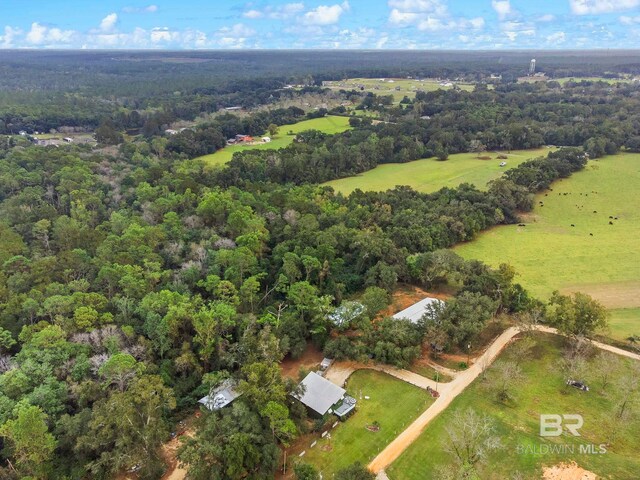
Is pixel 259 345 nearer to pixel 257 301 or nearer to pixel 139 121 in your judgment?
pixel 257 301

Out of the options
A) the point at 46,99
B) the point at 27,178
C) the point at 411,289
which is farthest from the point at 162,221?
the point at 46,99

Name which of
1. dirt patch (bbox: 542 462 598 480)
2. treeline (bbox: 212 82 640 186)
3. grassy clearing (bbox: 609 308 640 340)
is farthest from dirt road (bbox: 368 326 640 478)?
treeline (bbox: 212 82 640 186)

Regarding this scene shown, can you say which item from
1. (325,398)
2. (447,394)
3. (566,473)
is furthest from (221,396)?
(566,473)

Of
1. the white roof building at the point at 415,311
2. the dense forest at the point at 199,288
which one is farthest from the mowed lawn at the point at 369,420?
the white roof building at the point at 415,311

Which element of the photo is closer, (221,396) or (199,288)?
(221,396)

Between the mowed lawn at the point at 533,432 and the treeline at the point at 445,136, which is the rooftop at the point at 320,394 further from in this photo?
the treeline at the point at 445,136

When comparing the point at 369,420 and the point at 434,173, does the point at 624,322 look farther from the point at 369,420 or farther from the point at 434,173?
the point at 434,173

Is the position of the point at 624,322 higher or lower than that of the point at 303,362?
higher
